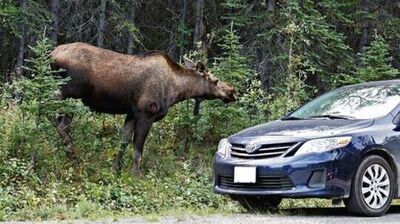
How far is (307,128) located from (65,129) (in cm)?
525

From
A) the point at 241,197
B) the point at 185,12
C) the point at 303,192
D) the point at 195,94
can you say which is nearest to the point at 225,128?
the point at 195,94

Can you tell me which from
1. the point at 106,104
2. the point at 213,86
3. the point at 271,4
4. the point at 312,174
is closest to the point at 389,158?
the point at 312,174

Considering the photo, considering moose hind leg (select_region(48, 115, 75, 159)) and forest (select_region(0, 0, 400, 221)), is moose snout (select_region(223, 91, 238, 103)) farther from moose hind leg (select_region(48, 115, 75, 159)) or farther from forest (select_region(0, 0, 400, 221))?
moose hind leg (select_region(48, 115, 75, 159))

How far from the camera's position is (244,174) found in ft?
29.8

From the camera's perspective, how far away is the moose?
13.4 metres

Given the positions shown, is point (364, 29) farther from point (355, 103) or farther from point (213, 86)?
point (355, 103)

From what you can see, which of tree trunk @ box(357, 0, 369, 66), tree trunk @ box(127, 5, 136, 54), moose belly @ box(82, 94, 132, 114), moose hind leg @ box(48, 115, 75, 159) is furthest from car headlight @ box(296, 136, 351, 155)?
tree trunk @ box(357, 0, 369, 66)

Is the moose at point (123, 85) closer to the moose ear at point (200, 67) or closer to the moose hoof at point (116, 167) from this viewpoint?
the moose hoof at point (116, 167)

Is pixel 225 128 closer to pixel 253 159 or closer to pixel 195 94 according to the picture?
pixel 195 94

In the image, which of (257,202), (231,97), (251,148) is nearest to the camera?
(251,148)

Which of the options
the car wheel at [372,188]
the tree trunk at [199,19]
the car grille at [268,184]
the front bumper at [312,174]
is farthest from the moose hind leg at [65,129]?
the tree trunk at [199,19]

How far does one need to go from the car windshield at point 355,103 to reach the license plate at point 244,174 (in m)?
1.47

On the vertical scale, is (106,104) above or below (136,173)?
above

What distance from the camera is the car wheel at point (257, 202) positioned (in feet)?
32.3
